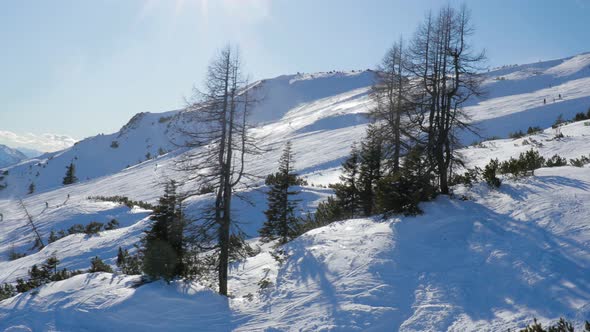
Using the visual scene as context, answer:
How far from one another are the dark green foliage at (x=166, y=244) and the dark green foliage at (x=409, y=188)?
7.19 meters

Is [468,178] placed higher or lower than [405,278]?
higher

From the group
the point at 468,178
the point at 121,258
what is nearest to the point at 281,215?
the point at 121,258

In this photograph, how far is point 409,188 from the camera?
482 inches

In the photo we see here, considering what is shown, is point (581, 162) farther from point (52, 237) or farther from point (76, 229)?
point (52, 237)

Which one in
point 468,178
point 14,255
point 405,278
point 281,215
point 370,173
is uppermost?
point 370,173

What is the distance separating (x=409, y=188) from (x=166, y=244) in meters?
8.30

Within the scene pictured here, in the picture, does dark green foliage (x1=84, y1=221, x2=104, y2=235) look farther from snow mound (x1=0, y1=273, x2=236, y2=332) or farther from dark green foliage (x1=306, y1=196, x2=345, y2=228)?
dark green foliage (x1=306, y1=196, x2=345, y2=228)

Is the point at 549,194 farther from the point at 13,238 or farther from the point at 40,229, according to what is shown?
the point at 13,238

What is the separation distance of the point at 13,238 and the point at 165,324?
25518 millimetres

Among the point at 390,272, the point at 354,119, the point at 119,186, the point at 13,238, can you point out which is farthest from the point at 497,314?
the point at 119,186

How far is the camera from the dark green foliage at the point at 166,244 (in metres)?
10.0

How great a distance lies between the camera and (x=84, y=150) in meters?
70.1

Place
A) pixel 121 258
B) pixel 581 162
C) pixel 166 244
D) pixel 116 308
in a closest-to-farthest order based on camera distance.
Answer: pixel 116 308 < pixel 166 244 < pixel 581 162 < pixel 121 258

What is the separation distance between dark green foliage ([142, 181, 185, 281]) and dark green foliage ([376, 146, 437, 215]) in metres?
7.19
